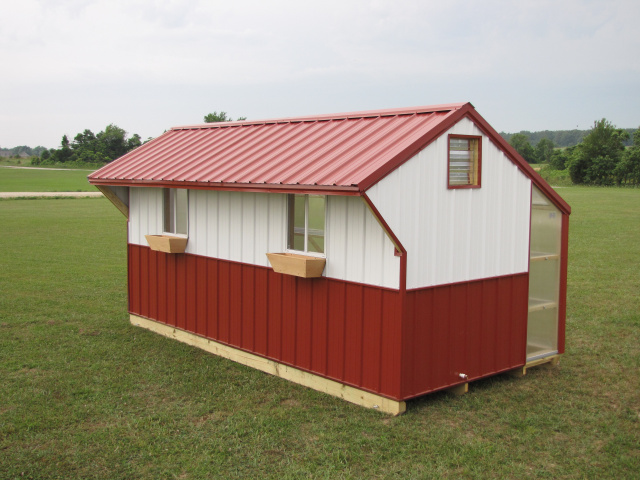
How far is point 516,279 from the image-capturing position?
9.51 m

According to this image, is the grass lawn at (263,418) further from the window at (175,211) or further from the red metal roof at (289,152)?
the red metal roof at (289,152)

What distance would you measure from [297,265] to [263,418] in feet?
6.20

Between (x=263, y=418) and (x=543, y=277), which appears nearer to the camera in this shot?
(x=263, y=418)

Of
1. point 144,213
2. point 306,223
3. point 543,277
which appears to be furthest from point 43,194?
point 543,277

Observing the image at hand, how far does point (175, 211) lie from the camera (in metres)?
11.7

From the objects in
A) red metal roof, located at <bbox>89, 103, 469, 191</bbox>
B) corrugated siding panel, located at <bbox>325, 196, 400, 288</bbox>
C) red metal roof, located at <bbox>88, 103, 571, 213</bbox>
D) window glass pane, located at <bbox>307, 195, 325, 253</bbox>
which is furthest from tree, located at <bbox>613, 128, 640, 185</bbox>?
corrugated siding panel, located at <bbox>325, 196, 400, 288</bbox>

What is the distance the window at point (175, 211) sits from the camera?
37.8 ft

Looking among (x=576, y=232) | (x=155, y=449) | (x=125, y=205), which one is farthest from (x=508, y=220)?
(x=576, y=232)

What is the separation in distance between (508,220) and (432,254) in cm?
159

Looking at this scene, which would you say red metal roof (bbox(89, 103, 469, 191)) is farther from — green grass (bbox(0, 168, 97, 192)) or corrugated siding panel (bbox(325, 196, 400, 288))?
green grass (bbox(0, 168, 97, 192))

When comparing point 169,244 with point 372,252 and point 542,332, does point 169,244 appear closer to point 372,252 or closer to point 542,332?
point 372,252

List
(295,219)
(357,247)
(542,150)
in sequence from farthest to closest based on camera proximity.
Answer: (542,150), (295,219), (357,247)

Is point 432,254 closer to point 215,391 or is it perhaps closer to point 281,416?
point 281,416

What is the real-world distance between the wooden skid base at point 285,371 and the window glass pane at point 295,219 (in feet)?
5.68
